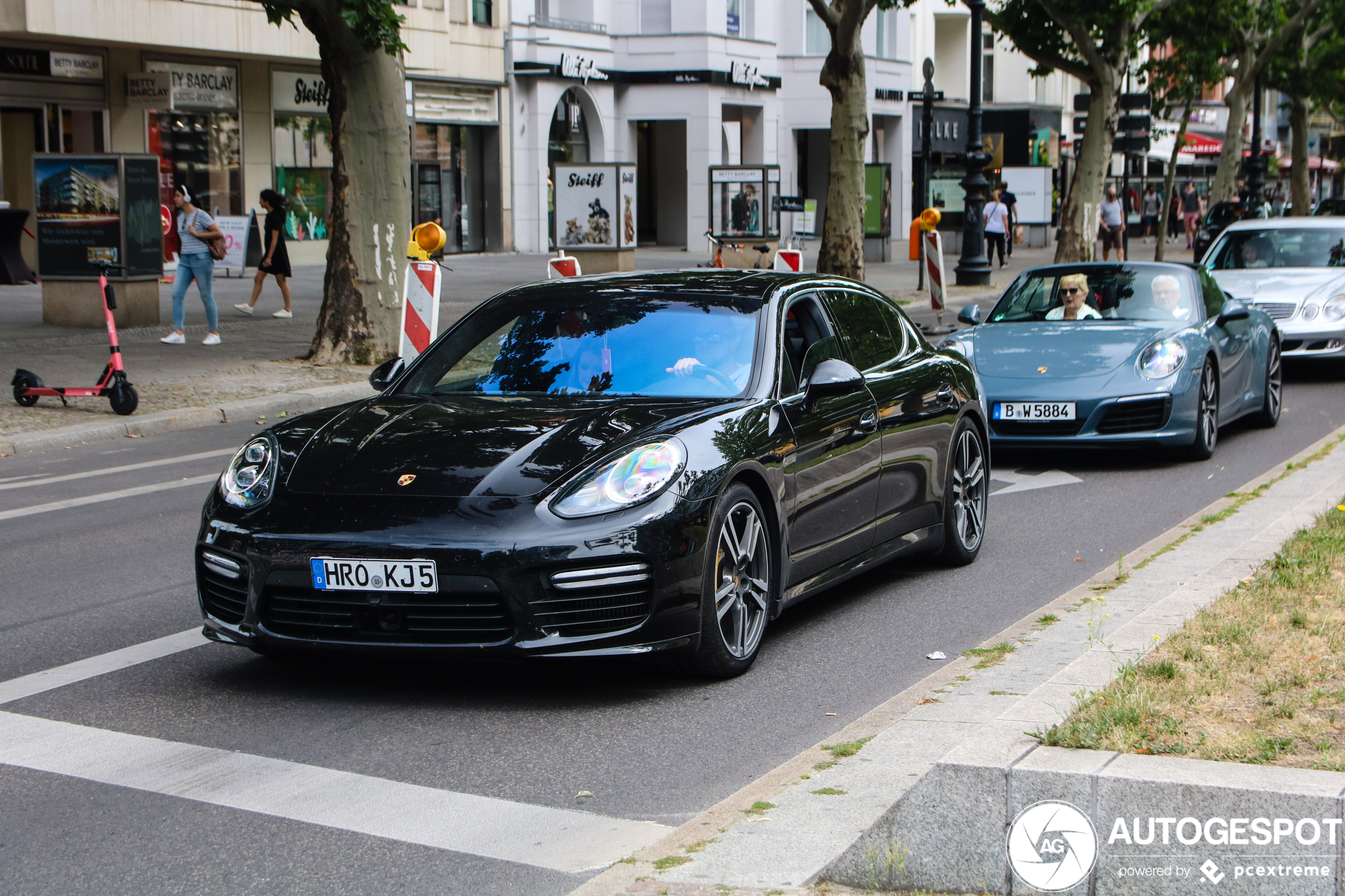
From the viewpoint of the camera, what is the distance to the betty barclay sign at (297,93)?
32.1 meters

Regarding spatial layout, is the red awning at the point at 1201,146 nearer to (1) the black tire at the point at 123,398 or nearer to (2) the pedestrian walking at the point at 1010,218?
(2) the pedestrian walking at the point at 1010,218

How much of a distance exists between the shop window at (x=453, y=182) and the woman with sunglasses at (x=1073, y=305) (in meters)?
26.1

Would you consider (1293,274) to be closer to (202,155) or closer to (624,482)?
(624,482)

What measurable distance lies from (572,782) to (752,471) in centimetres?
152

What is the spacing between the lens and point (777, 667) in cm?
591

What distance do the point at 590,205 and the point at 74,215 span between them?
451 inches

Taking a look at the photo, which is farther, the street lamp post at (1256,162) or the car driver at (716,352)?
the street lamp post at (1256,162)

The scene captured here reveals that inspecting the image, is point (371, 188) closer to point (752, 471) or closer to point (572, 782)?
point (752, 471)

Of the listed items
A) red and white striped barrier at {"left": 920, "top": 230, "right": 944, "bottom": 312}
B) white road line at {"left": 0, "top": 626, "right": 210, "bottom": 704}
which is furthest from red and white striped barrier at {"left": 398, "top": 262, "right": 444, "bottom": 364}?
red and white striped barrier at {"left": 920, "top": 230, "right": 944, "bottom": 312}

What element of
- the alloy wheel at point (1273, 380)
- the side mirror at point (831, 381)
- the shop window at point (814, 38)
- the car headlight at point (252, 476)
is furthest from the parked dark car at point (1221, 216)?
the car headlight at point (252, 476)

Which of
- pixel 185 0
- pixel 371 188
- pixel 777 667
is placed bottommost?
pixel 777 667

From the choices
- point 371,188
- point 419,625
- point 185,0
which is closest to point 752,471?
point 419,625

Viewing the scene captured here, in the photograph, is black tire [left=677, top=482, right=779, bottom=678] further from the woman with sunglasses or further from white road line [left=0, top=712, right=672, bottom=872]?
the woman with sunglasses

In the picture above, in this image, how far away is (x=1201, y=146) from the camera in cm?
6706
